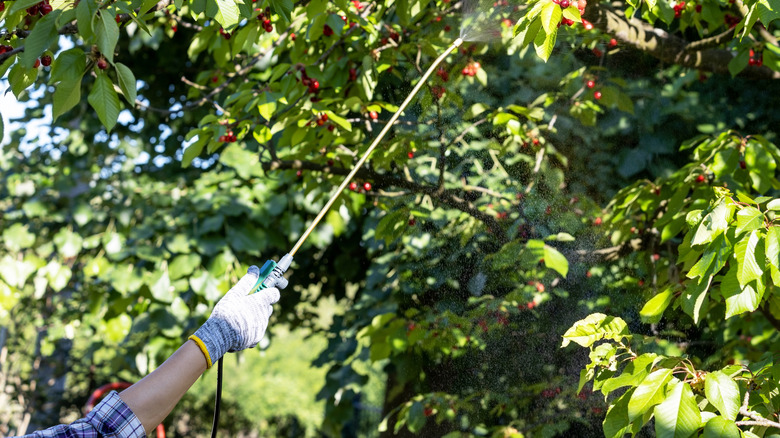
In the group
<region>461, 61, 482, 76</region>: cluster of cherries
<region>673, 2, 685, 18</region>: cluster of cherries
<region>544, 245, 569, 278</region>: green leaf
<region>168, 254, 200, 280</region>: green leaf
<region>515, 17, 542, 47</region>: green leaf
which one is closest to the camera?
<region>515, 17, 542, 47</region>: green leaf

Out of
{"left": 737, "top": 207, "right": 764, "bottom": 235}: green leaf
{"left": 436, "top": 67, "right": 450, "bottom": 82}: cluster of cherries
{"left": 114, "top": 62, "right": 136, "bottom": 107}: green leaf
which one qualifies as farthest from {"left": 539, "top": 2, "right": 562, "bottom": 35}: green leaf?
{"left": 436, "top": 67, "right": 450, "bottom": 82}: cluster of cherries

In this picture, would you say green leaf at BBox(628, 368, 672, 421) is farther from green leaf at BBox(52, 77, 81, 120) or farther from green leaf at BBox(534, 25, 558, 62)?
green leaf at BBox(52, 77, 81, 120)

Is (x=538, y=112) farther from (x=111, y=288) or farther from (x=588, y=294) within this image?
(x=111, y=288)

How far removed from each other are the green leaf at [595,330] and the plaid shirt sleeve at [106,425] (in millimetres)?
932

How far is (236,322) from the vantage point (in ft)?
4.88

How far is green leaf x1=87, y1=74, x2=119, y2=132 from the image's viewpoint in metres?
1.56

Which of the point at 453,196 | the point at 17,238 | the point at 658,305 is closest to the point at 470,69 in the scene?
the point at 453,196

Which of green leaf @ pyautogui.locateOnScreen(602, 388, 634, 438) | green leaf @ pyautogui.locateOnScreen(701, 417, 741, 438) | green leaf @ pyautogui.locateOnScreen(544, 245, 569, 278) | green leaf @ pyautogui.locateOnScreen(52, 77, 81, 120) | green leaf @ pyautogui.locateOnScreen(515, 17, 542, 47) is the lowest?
green leaf @ pyautogui.locateOnScreen(544, 245, 569, 278)

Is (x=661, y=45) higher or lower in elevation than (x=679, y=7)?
lower

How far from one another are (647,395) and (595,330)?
0.84 feet

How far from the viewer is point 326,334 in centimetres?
425

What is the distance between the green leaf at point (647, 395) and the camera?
4.61 ft

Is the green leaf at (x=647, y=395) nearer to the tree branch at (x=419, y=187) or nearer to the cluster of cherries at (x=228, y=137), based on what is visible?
the tree branch at (x=419, y=187)

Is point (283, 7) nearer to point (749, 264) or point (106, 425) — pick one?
point (106, 425)
